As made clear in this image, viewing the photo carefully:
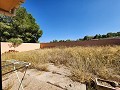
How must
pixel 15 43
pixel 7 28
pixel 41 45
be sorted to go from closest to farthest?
1. pixel 15 43
2. pixel 7 28
3. pixel 41 45

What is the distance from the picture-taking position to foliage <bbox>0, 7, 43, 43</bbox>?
16.3 metres

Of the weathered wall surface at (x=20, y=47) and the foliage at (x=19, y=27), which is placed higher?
the foliage at (x=19, y=27)

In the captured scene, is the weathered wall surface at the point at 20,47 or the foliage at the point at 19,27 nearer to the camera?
the weathered wall surface at the point at 20,47

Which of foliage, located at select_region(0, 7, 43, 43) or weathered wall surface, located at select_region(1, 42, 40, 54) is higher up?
foliage, located at select_region(0, 7, 43, 43)

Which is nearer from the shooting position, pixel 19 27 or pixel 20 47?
pixel 20 47

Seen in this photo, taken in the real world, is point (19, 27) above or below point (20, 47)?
above

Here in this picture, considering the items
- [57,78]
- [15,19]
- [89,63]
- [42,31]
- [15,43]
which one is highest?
[15,19]

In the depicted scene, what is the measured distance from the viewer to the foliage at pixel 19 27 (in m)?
16.3

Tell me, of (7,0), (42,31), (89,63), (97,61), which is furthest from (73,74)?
(42,31)

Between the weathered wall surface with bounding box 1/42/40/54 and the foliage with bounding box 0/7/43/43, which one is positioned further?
the foliage with bounding box 0/7/43/43

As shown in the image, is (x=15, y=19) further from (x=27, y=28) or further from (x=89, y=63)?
(x=89, y=63)

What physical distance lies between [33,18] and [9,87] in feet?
58.0

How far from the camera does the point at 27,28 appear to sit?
1747cm

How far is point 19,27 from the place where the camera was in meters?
16.9
